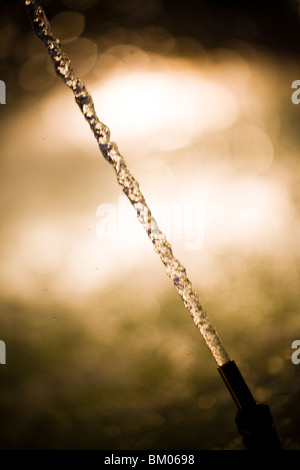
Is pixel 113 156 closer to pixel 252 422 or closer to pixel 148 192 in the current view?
pixel 148 192

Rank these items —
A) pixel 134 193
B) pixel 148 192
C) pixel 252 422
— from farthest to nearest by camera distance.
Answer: pixel 148 192
pixel 134 193
pixel 252 422

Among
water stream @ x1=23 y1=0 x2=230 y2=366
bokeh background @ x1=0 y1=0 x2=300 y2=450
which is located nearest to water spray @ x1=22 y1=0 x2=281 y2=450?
water stream @ x1=23 y1=0 x2=230 y2=366

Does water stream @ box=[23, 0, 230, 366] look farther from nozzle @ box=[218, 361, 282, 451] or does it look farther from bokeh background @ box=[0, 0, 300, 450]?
bokeh background @ box=[0, 0, 300, 450]

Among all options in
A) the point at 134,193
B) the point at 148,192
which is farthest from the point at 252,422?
the point at 148,192

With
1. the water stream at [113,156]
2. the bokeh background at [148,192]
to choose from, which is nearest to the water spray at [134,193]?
the water stream at [113,156]

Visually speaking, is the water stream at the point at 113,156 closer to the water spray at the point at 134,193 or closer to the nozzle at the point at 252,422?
the water spray at the point at 134,193
